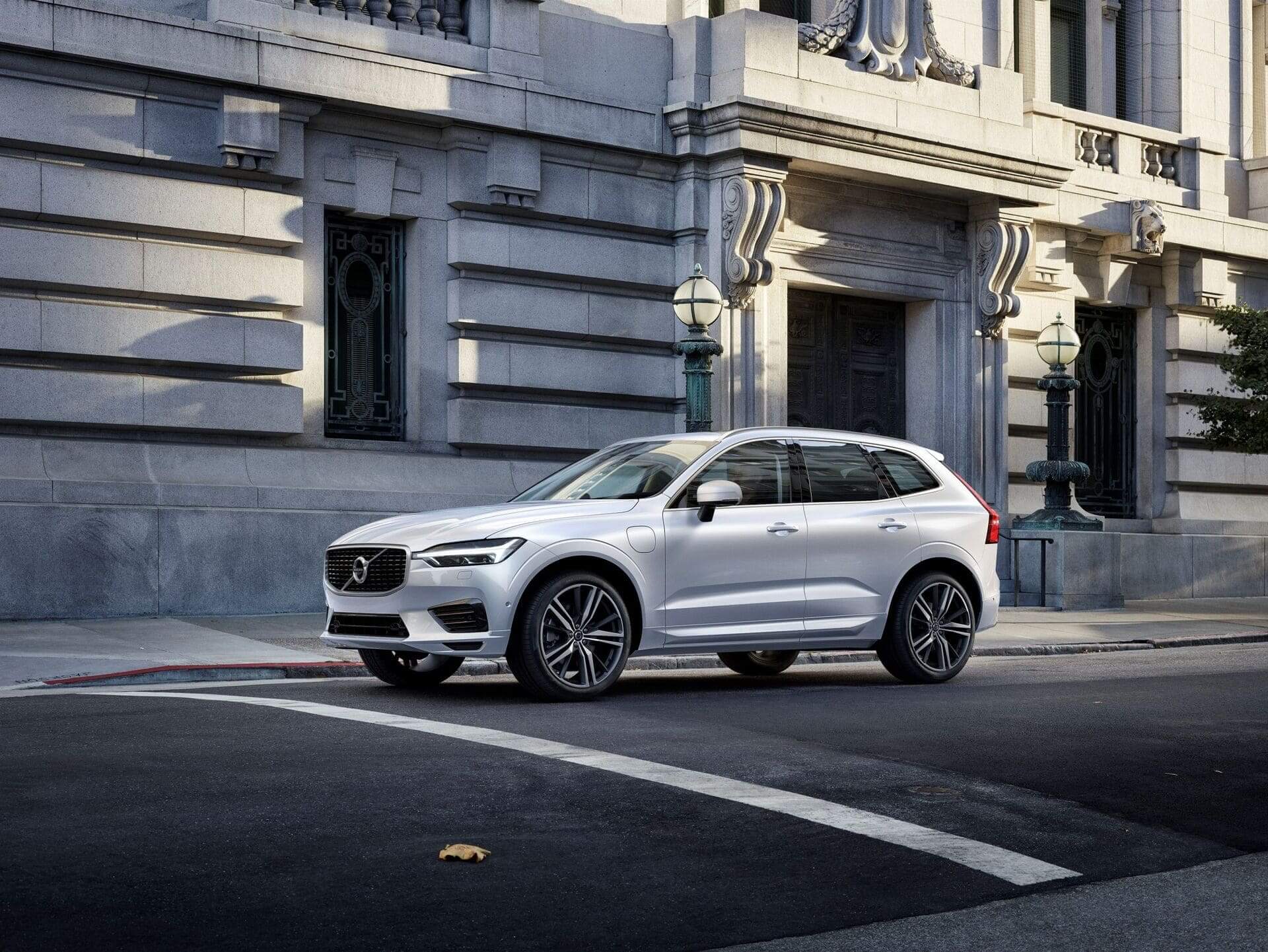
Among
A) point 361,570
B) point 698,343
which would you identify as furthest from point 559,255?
point 361,570

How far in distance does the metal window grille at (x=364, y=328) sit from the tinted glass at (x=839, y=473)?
7.60m

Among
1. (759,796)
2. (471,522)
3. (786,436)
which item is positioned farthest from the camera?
(786,436)

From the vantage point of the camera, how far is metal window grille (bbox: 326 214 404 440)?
18.8 meters

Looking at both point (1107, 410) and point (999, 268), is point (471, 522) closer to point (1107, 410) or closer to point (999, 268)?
point (999, 268)

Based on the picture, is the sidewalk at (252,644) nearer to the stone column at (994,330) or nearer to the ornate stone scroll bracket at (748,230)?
the stone column at (994,330)

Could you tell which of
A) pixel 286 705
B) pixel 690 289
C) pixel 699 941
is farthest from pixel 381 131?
pixel 699 941

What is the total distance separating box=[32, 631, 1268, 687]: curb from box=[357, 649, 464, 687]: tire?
1.00 m

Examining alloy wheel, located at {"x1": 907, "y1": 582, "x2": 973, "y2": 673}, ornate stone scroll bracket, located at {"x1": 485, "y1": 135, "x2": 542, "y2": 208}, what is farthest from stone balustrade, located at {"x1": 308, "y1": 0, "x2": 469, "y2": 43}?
alloy wheel, located at {"x1": 907, "y1": 582, "x2": 973, "y2": 673}

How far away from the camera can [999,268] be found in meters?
23.4

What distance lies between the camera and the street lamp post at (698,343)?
703 inches

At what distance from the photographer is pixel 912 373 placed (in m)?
23.9

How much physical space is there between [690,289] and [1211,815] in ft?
37.3

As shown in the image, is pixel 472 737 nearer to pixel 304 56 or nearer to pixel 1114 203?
pixel 304 56

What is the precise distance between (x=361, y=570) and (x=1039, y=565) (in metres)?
12.7
